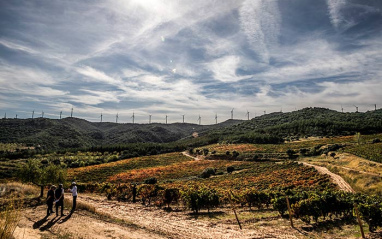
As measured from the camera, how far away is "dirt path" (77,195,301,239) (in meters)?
13.7

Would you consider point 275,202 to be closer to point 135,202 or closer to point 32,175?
point 135,202

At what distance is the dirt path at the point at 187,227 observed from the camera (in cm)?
1372

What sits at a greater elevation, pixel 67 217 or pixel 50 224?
pixel 50 224

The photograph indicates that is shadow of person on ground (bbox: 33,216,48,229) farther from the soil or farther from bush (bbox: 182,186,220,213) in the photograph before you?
bush (bbox: 182,186,220,213)

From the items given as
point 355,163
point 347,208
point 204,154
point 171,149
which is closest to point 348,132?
point 204,154

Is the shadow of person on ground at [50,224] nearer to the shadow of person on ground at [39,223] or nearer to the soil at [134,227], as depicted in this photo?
the soil at [134,227]

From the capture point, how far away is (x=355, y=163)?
148ft

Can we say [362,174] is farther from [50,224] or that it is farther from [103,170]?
[103,170]

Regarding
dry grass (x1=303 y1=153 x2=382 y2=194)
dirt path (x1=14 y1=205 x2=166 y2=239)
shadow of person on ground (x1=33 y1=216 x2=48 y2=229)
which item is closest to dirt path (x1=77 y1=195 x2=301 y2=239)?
dirt path (x1=14 y1=205 x2=166 y2=239)

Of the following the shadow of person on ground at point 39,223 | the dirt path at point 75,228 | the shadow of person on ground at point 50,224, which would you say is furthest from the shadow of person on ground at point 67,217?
the shadow of person on ground at point 39,223

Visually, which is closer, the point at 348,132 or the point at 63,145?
the point at 348,132

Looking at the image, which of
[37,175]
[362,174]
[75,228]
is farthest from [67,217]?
[362,174]

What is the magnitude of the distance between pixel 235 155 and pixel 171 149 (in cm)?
5239

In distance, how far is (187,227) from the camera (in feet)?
51.0
